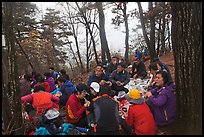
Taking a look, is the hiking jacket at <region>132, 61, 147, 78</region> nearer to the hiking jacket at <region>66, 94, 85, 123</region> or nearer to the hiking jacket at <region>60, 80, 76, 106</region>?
the hiking jacket at <region>60, 80, 76, 106</region>

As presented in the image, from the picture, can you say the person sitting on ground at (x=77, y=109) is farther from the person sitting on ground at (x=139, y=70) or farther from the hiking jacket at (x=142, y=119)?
the person sitting on ground at (x=139, y=70)

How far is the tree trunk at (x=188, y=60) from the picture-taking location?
3316 mm

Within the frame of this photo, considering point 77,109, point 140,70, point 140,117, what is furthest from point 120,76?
point 140,117

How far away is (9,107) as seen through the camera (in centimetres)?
378

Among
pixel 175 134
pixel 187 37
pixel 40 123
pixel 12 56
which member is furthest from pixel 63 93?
pixel 187 37

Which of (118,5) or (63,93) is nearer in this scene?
(63,93)

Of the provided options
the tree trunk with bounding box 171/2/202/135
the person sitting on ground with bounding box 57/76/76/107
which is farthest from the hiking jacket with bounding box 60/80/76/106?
the tree trunk with bounding box 171/2/202/135

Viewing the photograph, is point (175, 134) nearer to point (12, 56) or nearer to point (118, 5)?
point (12, 56)

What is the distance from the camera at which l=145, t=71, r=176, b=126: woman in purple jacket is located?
3.99 m

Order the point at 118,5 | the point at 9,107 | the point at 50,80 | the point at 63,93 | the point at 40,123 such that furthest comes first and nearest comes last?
the point at 118,5, the point at 50,80, the point at 63,93, the point at 40,123, the point at 9,107

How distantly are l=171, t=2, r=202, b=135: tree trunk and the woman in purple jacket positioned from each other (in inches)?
13.0

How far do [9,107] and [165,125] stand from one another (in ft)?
8.78

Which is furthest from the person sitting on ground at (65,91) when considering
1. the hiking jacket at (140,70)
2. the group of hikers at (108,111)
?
the hiking jacket at (140,70)

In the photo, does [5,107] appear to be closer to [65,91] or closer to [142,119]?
[142,119]
